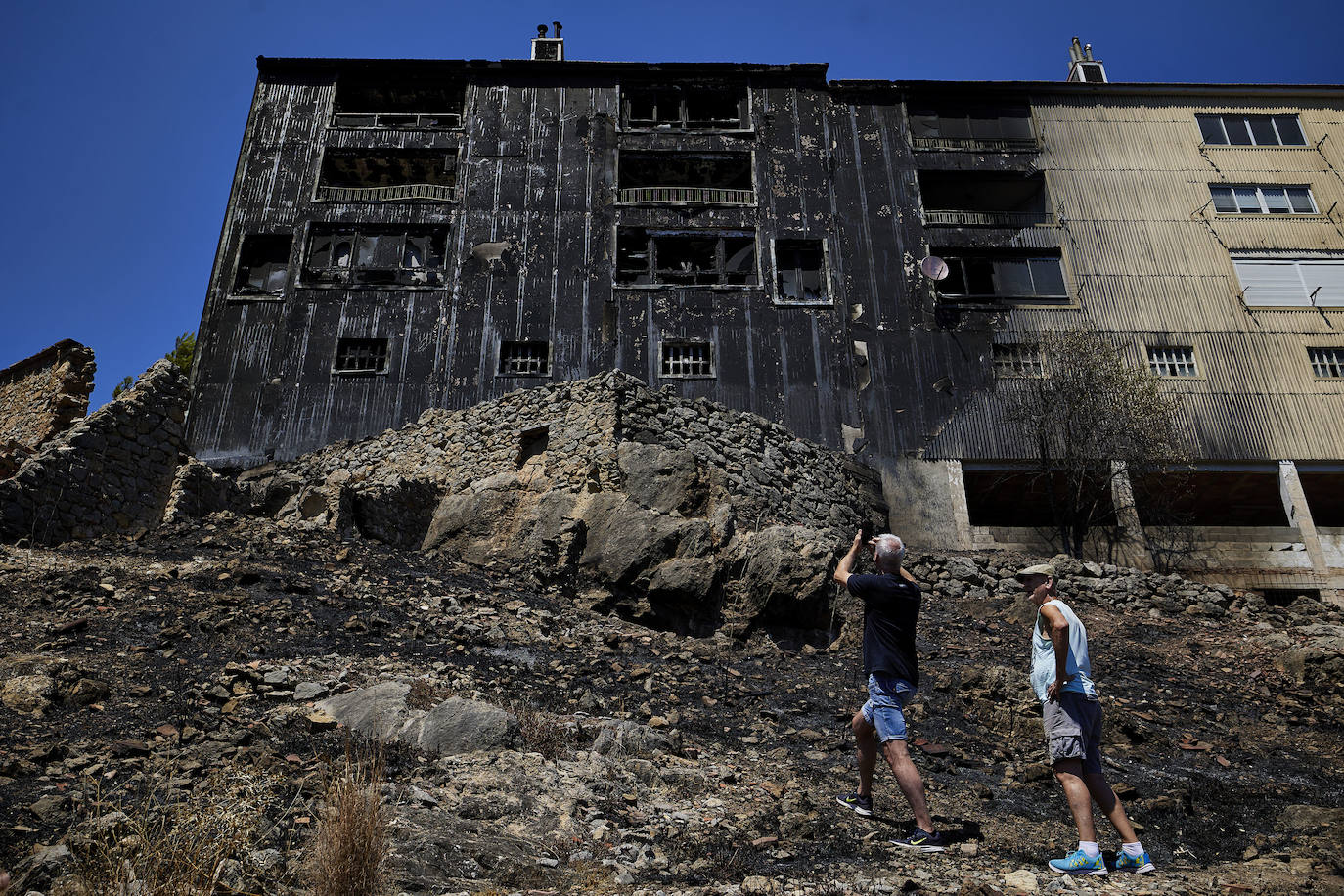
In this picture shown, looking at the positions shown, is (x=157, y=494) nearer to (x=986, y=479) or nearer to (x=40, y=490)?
(x=40, y=490)

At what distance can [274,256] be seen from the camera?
85.0 ft

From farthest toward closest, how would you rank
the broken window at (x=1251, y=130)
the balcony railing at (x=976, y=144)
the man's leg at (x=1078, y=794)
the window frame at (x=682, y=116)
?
1. the broken window at (x=1251, y=130)
2. the window frame at (x=682, y=116)
3. the balcony railing at (x=976, y=144)
4. the man's leg at (x=1078, y=794)

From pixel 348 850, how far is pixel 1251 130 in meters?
34.8

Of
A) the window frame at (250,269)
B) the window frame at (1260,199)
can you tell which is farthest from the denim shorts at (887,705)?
the window frame at (1260,199)

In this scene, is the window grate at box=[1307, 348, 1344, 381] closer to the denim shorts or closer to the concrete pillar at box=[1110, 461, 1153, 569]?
the concrete pillar at box=[1110, 461, 1153, 569]

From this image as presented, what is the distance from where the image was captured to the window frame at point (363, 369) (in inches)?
937

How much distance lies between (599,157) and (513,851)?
83.7 feet

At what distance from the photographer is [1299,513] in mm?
22953

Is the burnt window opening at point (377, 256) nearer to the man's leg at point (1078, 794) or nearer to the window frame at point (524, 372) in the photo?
the window frame at point (524, 372)

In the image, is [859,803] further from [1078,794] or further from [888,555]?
[888,555]

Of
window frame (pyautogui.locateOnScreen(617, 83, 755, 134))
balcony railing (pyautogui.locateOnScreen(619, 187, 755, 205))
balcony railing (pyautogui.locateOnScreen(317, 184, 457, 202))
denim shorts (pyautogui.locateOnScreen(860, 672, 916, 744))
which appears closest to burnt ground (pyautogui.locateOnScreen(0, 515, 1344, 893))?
denim shorts (pyautogui.locateOnScreen(860, 672, 916, 744))

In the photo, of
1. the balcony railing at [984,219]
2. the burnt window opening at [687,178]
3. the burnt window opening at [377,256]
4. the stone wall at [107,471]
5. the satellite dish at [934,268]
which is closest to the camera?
the stone wall at [107,471]

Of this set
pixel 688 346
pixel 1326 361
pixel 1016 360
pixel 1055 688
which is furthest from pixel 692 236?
pixel 1055 688

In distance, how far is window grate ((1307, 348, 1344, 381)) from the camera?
973 inches
